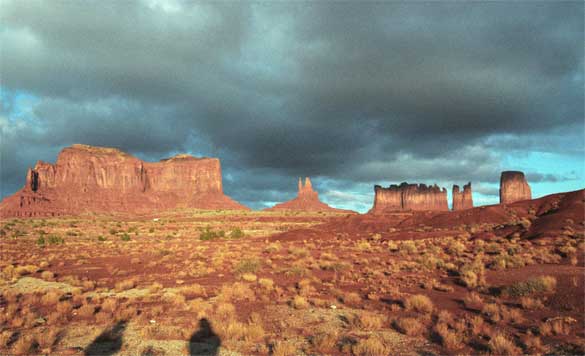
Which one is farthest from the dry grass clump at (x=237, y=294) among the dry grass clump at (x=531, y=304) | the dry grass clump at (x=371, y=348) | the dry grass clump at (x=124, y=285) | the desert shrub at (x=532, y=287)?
the desert shrub at (x=532, y=287)

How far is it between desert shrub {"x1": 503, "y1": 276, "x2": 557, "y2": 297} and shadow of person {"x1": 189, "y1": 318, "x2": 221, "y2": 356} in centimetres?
936

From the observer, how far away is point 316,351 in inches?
298

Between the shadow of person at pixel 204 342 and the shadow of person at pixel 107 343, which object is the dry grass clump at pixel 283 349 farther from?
the shadow of person at pixel 107 343

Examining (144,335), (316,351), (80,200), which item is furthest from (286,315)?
(80,200)

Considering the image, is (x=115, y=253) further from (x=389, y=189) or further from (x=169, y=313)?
(x=389, y=189)

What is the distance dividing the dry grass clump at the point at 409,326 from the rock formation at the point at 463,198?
502ft

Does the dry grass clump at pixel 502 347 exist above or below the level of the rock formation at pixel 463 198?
below

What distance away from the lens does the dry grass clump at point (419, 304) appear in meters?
10.4

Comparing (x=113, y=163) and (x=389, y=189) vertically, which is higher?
(x=113, y=163)

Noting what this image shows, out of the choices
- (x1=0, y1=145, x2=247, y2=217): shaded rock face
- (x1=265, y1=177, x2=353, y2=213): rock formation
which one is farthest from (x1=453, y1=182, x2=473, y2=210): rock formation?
(x1=0, y1=145, x2=247, y2=217): shaded rock face

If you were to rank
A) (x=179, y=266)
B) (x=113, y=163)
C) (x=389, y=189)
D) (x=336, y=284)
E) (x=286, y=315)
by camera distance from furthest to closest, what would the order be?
(x=389, y=189), (x=113, y=163), (x=179, y=266), (x=336, y=284), (x=286, y=315)

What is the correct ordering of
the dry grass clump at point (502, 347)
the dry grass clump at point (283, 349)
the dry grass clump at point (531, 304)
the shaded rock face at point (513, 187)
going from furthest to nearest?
the shaded rock face at point (513, 187) < the dry grass clump at point (531, 304) < the dry grass clump at point (283, 349) < the dry grass clump at point (502, 347)

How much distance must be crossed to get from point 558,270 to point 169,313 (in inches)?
569

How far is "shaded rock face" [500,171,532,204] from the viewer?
118562mm
